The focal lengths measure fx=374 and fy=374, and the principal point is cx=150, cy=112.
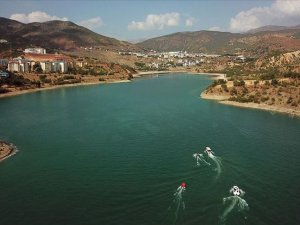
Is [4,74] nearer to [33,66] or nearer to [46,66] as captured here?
[33,66]

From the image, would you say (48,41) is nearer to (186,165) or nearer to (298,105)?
(298,105)

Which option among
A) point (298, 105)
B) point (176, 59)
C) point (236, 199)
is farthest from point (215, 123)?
point (176, 59)

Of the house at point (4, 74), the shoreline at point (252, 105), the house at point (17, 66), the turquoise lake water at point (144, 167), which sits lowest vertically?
the turquoise lake water at point (144, 167)

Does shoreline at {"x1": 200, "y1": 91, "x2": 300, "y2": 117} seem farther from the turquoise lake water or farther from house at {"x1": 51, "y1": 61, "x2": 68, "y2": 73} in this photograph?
house at {"x1": 51, "y1": 61, "x2": 68, "y2": 73}

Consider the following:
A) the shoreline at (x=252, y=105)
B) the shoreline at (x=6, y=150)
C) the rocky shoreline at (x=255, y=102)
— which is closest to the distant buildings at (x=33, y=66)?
the rocky shoreline at (x=255, y=102)

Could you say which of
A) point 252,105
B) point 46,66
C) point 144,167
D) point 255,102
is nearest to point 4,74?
point 46,66

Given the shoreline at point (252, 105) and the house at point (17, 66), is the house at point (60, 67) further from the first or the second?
the shoreline at point (252, 105)
